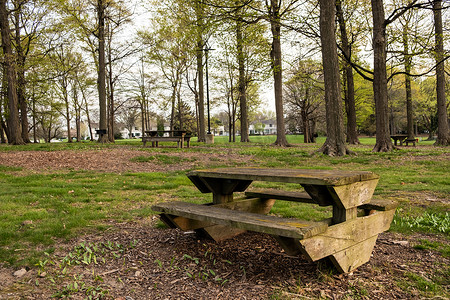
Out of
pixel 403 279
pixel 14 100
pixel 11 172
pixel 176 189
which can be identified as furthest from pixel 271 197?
pixel 14 100

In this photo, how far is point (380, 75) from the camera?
13.7 m

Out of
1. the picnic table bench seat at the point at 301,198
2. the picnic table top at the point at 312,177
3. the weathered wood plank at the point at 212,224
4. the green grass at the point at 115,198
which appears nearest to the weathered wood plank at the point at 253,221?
the weathered wood plank at the point at 212,224

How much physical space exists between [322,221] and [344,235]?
21 centimetres

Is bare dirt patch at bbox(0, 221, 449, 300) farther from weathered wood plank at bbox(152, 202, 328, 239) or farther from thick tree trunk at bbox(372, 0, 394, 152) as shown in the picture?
thick tree trunk at bbox(372, 0, 394, 152)

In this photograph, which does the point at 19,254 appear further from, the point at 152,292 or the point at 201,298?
the point at 201,298

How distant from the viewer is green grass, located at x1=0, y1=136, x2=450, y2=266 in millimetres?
4016

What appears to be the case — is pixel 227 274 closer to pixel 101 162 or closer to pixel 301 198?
pixel 301 198

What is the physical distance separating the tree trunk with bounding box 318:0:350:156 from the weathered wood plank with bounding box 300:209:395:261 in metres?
8.92

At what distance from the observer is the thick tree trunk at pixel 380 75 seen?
1354cm

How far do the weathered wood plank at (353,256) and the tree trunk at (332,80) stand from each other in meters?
9.15

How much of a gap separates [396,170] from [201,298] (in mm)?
8612

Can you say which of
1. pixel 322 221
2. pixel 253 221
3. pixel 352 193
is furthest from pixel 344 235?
pixel 253 221

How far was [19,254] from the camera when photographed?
341cm

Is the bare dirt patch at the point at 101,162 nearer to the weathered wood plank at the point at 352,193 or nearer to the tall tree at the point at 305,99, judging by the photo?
the weathered wood plank at the point at 352,193
